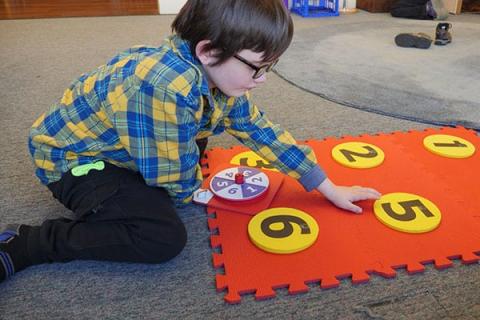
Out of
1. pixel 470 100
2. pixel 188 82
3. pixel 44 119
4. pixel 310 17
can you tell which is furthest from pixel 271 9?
pixel 310 17

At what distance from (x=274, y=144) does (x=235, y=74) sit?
23 cm

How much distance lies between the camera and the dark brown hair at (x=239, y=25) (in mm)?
605

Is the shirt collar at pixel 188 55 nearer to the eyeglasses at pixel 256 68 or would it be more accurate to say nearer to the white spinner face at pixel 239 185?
the eyeglasses at pixel 256 68

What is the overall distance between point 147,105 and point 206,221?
29 centimetres

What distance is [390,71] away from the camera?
64.1 inches

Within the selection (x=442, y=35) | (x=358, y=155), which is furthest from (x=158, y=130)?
(x=442, y=35)

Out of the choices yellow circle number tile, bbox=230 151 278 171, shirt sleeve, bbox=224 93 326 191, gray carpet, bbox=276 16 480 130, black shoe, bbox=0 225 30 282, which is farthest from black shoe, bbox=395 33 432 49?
black shoe, bbox=0 225 30 282

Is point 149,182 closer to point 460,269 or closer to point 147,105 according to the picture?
point 147,105

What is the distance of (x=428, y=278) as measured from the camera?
670 millimetres

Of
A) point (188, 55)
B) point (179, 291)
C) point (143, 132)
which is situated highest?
point (188, 55)

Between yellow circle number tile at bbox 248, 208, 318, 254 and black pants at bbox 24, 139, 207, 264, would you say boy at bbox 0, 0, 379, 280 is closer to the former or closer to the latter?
black pants at bbox 24, 139, 207, 264

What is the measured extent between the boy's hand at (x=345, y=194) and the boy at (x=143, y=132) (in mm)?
16

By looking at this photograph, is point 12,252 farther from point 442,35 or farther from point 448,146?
point 442,35

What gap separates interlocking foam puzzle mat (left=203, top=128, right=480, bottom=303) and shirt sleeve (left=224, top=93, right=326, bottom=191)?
6cm
